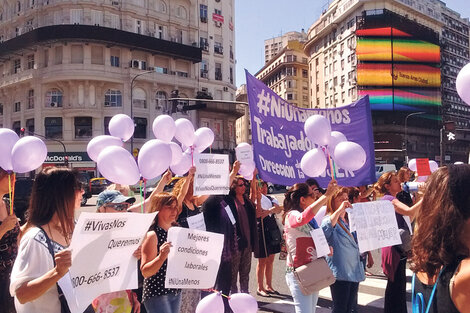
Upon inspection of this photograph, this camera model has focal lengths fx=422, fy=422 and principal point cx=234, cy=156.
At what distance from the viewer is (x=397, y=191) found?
17.8ft

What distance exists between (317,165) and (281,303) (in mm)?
2672

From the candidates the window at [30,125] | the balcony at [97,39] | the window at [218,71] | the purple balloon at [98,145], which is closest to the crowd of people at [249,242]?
the purple balloon at [98,145]

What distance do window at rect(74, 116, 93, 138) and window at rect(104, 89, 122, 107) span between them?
243 cm

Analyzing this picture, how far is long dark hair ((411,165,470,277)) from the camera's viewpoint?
6.21 feet

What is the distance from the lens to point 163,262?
341 centimetres

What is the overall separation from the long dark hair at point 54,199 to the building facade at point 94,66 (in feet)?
119

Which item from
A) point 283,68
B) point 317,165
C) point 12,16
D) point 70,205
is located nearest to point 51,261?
point 70,205

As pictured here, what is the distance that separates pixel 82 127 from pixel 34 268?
40.5 m

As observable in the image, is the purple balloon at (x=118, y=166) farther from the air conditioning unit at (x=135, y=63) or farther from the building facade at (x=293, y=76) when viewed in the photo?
the building facade at (x=293, y=76)

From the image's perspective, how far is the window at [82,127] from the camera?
132 feet

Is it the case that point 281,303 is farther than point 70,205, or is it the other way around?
point 281,303

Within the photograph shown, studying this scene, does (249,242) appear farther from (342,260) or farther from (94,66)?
(94,66)

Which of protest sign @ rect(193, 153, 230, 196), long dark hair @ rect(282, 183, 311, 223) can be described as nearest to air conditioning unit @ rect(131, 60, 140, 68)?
protest sign @ rect(193, 153, 230, 196)

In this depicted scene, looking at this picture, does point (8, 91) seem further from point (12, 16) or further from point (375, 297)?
point (375, 297)
